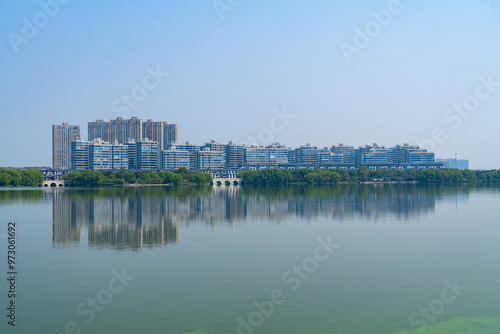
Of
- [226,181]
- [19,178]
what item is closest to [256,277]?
[19,178]

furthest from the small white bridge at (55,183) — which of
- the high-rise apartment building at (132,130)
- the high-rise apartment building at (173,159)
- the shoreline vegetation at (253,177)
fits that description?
the high-rise apartment building at (132,130)

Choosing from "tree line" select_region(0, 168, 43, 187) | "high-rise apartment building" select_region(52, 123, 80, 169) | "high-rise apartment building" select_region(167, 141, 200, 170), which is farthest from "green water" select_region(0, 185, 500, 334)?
"high-rise apartment building" select_region(52, 123, 80, 169)

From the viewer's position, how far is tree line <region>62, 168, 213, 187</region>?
6431 cm

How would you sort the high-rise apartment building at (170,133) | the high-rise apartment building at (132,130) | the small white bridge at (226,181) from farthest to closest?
the high-rise apartment building at (170,133), the high-rise apartment building at (132,130), the small white bridge at (226,181)

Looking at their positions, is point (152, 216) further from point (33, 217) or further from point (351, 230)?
point (351, 230)

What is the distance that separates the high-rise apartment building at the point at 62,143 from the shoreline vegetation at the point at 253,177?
4734 cm

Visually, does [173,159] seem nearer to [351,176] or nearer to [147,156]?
[147,156]

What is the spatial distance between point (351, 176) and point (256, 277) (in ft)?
250

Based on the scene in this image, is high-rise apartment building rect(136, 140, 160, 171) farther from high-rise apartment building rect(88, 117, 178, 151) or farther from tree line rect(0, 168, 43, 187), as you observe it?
tree line rect(0, 168, 43, 187)

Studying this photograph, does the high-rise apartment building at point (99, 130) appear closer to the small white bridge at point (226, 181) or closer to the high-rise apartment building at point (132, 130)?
the high-rise apartment building at point (132, 130)

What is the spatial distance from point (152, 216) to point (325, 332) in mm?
15893

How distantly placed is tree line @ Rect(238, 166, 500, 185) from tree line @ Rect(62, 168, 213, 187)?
771cm

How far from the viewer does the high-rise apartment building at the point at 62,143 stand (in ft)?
388

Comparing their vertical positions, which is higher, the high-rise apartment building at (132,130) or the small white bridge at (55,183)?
the high-rise apartment building at (132,130)
